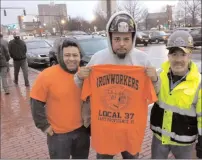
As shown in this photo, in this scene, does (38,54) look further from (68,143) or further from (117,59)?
(117,59)

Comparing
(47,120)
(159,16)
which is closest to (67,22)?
(159,16)

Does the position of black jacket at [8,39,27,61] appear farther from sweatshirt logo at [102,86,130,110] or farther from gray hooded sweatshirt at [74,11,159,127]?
sweatshirt logo at [102,86,130,110]

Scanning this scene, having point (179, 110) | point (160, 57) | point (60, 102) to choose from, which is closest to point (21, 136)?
point (60, 102)

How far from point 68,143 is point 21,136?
2672 mm

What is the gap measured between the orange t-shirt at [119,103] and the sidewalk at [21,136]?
1.34 m

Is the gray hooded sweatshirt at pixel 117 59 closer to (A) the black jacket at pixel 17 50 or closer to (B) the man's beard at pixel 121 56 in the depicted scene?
(B) the man's beard at pixel 121 56

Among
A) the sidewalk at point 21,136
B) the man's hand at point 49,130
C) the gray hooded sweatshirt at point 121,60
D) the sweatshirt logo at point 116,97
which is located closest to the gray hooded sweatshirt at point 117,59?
the gray hooded sweatshirt at point 121,60

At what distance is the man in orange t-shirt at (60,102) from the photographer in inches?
97.7

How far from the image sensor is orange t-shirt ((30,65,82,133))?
247 centimetres

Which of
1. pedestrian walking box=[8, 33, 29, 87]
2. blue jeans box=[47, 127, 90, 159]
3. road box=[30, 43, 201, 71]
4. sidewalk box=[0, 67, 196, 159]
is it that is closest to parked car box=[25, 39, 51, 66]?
road box=[30, 43, 201, 71]

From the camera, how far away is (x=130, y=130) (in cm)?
237

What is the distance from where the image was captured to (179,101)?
2.35 metres

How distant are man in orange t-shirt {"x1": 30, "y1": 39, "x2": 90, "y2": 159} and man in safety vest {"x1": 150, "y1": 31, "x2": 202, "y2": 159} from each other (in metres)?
Answer: 0.75

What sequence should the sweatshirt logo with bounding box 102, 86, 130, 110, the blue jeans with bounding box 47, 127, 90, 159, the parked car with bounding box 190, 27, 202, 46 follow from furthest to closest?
the parked car with bounding box 190, 27, 202, 46
the blue jeans with bounding box 47, 127, 90, 159
the sweatshirt logo with bounding box 102, 86, 130, 110
